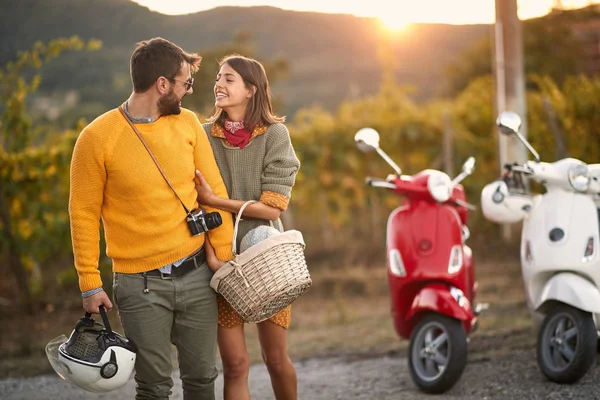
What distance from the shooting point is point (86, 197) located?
→ 2918mm

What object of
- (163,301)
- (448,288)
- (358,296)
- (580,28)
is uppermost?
(580,28)

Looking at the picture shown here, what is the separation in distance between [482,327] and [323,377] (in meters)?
1.59

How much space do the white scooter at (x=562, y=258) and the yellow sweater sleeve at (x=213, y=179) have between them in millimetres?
1731

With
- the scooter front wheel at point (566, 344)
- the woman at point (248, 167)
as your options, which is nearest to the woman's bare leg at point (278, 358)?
the woman at point (248, 167)

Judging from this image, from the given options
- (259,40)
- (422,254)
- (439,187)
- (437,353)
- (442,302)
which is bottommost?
(437,353)

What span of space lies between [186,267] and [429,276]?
1.67 m

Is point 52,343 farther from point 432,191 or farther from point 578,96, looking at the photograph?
point 578,96

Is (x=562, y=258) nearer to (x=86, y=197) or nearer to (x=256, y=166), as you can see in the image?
(x=256, y=166)

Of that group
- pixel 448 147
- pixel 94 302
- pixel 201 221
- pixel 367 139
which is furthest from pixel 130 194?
pixel 448 147

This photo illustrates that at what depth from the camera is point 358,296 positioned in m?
8.19

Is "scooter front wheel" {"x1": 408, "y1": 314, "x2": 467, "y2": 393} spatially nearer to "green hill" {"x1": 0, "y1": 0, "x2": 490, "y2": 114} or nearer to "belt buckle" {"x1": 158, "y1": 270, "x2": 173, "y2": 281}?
"belt buckle" {"x1": 158, "y1": 270, "x2": 173, "y2": 281}

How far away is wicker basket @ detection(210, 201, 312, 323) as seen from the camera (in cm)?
302

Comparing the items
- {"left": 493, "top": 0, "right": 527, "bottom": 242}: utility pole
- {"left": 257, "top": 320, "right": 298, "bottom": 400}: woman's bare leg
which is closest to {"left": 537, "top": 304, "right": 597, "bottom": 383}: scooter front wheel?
{"left": 257, "top": 320, "right": 298, "bottom": 400}: woman's bare leg

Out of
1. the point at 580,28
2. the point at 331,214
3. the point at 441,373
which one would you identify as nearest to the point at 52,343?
the point at 441,373
